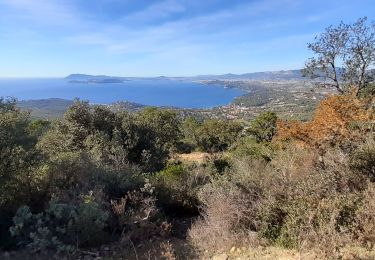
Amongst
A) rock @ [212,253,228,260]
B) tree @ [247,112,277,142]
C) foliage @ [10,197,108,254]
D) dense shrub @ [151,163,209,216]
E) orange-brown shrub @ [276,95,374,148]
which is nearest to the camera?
rock @ [212,253,228,260]

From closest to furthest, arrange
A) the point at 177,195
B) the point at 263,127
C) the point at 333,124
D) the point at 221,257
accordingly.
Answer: the point at 221,257 → the point at 177,195 → the point at 333,124 → the point at 263,127

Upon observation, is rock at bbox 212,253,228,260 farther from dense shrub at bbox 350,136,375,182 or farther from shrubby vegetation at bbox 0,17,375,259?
dense shrub at bbox 350,136,375,182

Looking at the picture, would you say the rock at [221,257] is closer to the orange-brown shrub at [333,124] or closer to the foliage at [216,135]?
the orange-brown shrub at [333,124]

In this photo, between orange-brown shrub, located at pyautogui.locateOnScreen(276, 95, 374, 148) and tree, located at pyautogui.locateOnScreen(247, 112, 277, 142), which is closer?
orange-brown shrub, located at pyautogui.locateOnScreen(276, 95, 374, 148)

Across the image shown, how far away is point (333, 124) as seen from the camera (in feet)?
30.7

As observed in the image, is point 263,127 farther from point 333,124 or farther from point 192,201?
point 192,201

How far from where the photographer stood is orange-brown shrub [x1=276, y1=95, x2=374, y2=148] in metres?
9.05

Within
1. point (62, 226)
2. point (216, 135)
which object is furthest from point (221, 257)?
point (216, 135)

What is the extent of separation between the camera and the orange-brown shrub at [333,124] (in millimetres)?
9047

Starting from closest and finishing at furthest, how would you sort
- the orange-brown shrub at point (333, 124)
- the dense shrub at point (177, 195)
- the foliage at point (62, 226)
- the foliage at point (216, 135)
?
the foliage at point (62, 226)
the dense shrub at point (177, 195)
the orange-brown shrub at point (333, 124)
the foliage at point (216, 135)

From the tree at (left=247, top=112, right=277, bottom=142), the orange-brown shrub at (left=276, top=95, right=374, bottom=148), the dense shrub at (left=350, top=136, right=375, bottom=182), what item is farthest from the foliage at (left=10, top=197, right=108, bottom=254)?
the tree at (left=247, top=112, right=277, bottom=142)

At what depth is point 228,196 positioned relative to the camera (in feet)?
19.4

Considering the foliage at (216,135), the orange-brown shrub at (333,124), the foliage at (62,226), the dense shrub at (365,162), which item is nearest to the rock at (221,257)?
the foliage at (62,226)

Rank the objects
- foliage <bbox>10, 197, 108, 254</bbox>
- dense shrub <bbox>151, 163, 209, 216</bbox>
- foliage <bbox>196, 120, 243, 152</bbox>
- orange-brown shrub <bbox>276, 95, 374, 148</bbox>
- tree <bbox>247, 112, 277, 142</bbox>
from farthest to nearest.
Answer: foliage <bbox>196, 120, 243, 152</bbox> → tree <bbox>247, 112, 277, 142</bbox> → orange-brown shrub <bbox>276, 95, 374, 148</bbox> → dense shrub <bbox>151, 163, 209, 216</bbox> → foliage <bbox>10, 197, 108, 254</bbox>
